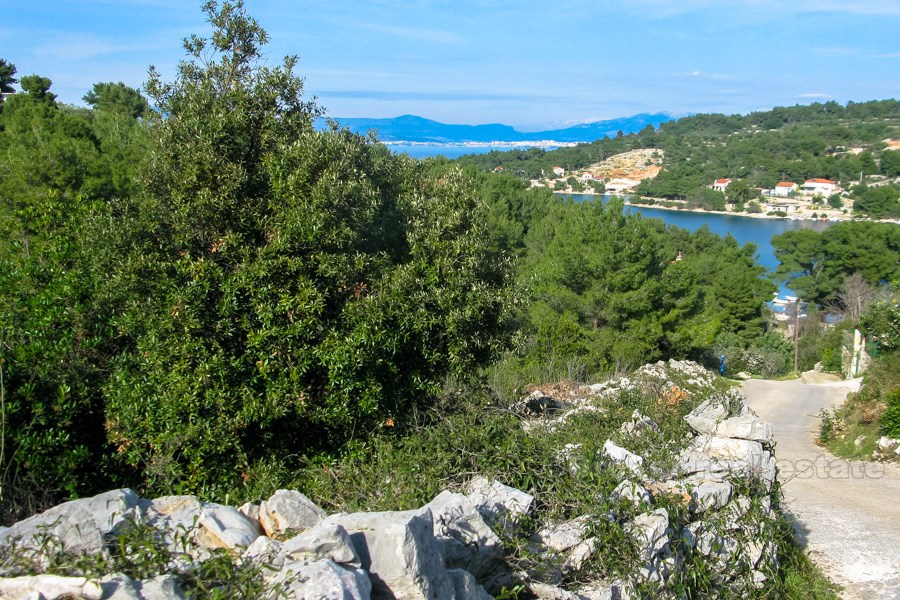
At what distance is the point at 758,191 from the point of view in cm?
12938

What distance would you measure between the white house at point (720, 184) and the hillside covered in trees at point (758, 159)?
168 cm

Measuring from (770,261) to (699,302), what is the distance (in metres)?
62.4

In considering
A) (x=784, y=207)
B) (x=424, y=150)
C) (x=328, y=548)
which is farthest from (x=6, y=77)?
(x=784, y=207)

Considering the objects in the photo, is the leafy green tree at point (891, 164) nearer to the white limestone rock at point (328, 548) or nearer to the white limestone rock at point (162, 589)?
the white limestone rock at point (328, 548)

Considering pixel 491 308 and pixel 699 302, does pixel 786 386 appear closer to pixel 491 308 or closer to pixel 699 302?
pixel 699 302

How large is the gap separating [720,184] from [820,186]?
16798 millimetres

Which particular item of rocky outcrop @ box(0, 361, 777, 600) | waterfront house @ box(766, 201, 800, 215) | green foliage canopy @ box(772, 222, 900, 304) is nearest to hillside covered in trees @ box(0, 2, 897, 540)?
rocky outcrop @ box(0, 361, 777, 600)

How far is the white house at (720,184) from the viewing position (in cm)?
12955

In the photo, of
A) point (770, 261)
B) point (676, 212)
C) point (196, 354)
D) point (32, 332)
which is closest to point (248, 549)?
point (196, 354)

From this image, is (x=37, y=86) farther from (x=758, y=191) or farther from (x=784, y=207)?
(x=758, y=191)

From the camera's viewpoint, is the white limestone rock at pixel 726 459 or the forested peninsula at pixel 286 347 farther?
the white limestone rock at pixel 726 459

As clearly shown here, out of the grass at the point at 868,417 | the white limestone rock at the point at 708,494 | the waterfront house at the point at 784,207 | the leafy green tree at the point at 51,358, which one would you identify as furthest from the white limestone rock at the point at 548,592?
the waterfront house at the point at 784,207

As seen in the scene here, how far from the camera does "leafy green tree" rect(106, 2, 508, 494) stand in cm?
611

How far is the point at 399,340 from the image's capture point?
22.0 ft
